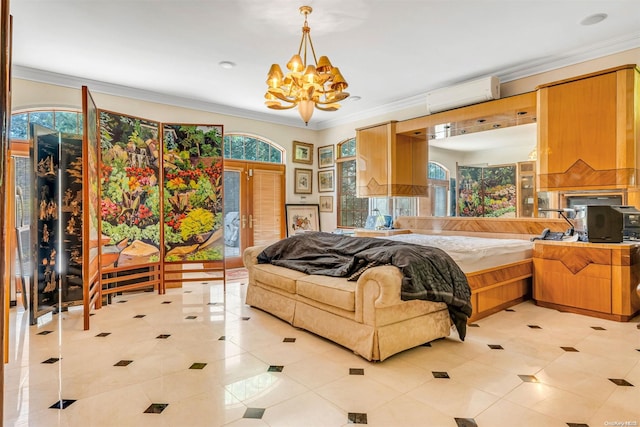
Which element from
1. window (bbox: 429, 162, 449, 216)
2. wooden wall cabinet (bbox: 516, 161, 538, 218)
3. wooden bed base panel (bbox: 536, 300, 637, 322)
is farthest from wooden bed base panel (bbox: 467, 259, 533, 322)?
window (bbox: 429, 162, 449, 216)

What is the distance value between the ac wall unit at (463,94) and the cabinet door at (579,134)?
0.64 m

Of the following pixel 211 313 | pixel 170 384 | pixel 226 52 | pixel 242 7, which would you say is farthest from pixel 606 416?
pixel 226 52

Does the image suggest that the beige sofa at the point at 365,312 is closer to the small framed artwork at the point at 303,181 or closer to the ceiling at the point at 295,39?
the ceiling at the point at 295,39

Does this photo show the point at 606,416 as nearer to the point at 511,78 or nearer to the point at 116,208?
the point at 511,78

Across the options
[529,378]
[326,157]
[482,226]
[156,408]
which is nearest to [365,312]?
[529,378]

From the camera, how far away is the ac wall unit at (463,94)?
4695 mm

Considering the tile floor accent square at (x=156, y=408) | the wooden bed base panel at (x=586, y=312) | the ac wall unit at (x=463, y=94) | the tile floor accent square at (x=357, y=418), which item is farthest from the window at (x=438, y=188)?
the tile floor accent square at (x=156, y=408)

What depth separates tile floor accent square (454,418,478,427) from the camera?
1.94 metres

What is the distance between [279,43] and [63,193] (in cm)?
305

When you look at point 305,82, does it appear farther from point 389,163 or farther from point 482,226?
point 482,226

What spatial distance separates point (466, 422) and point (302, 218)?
5766 millimetres

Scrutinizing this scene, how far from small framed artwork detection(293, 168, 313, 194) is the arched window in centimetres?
46

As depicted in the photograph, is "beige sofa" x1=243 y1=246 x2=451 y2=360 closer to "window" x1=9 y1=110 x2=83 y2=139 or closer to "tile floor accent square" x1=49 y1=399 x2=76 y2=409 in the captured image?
"tile floor accent square" x1=49 y1=399 x2=76 y2=409

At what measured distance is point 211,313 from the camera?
158 inches
